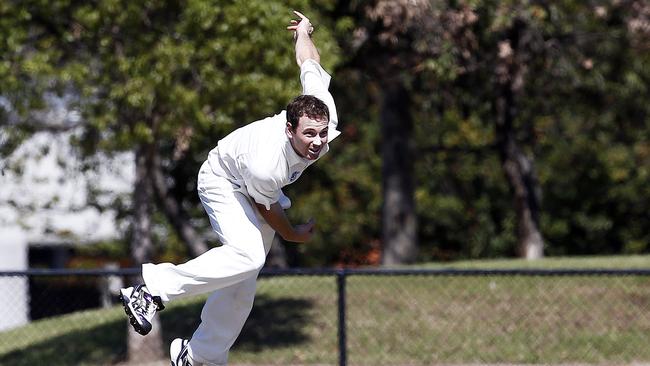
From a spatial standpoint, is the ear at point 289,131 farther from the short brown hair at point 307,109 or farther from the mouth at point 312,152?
the mouth at point 312,152

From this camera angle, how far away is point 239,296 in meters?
6.78

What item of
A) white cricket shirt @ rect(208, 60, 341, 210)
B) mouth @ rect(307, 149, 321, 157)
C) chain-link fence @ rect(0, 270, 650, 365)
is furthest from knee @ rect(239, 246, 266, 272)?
chain-link fence @ rect(0, 270, 650, 365)

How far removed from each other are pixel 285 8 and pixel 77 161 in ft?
13.4

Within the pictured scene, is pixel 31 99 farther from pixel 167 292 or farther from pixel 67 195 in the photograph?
pixel 67 195

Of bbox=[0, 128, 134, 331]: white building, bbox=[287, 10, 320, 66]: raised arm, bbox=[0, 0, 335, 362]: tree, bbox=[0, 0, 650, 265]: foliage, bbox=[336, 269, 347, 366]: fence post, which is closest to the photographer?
bbox=[287, 10, 320, 66]: raised arm

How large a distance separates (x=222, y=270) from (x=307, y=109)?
990 mm

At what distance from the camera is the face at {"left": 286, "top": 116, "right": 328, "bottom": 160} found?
6.14 metres

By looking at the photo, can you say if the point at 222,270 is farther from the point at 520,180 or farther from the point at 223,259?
the point at 520,180

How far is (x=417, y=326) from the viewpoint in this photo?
12320mm

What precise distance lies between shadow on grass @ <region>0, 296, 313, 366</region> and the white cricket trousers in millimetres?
5396

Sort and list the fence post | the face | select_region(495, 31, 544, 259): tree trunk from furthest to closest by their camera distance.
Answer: select_region(495, 31, 544, 259): tree trunk, the fence post, the face

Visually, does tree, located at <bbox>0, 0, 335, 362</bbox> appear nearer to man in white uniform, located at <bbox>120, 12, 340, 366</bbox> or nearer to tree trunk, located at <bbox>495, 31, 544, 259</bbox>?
man in white uniform, located at <bbox>120, 12, 340, 366</bbox>

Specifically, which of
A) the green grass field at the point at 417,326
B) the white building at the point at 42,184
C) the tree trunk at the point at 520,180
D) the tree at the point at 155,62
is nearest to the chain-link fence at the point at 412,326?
the green grass field at the point at 417,326

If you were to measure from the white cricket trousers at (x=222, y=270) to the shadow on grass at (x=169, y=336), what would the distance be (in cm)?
540
